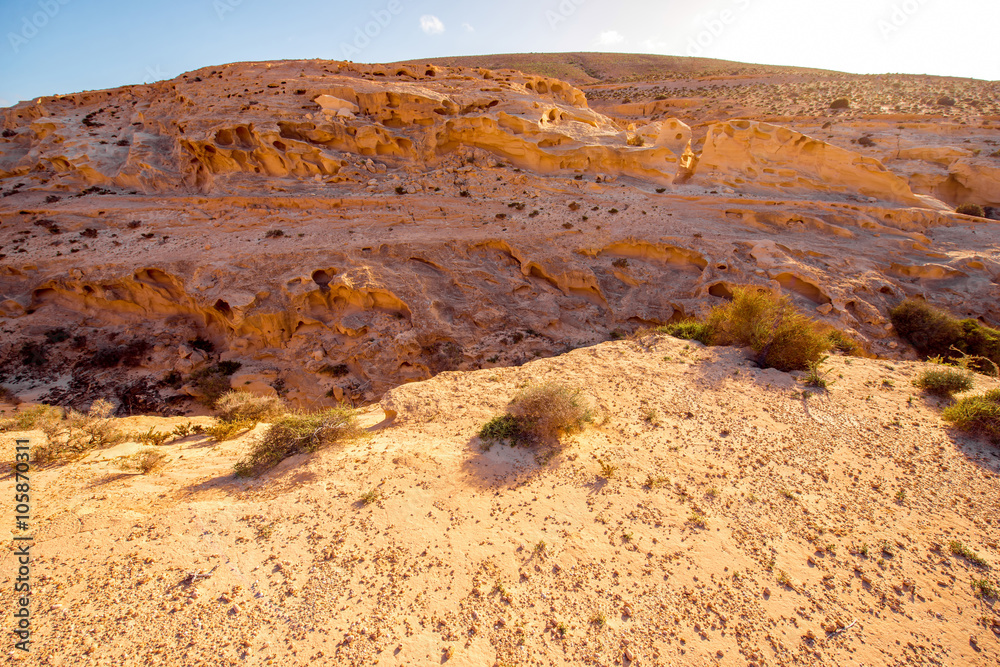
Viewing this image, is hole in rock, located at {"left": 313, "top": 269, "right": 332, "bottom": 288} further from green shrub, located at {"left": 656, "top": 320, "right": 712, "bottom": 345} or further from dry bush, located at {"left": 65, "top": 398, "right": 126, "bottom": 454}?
green shrub, located at {"left": 656, "top": 320, "right": 712, "bottom": 345}

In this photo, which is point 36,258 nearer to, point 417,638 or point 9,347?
point 9,347

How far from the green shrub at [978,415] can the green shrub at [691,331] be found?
4000 millimetres

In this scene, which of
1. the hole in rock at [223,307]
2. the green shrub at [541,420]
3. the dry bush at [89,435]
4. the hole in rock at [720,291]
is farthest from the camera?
the hole in rock at [720,291]

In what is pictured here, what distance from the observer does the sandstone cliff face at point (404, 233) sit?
12.4 meters

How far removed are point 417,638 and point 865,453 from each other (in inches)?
248

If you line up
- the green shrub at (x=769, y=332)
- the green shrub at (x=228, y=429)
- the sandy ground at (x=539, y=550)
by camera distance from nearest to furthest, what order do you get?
the sandy ground at (x=539, y=550) → the green shrub at (x=228, y=429) → the green shrub at (x=769, y=332)

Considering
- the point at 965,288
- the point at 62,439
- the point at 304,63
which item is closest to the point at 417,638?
the point at 62,439

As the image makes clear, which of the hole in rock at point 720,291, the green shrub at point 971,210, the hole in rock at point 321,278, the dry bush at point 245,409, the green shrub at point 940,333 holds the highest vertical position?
the green shrub at point 971,210

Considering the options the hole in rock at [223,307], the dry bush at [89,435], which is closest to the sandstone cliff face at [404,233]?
the hole in rock at [223,307]

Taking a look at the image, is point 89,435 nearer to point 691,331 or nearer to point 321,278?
point 321,278

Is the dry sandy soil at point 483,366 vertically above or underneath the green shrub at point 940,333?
above

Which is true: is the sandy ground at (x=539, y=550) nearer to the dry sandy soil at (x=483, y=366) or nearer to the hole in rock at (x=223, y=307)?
the dry sandy soil at (x=483, y=366)

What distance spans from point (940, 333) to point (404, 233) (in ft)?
52.4

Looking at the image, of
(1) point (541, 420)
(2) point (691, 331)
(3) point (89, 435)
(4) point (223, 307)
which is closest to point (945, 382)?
(2) point (691, 331)
